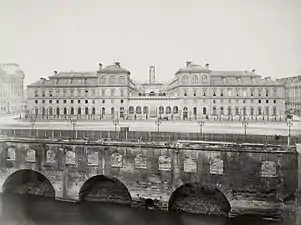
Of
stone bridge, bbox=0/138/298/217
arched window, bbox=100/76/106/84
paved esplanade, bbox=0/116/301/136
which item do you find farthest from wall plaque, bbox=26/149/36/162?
arched window, bbox=100/76/106/84

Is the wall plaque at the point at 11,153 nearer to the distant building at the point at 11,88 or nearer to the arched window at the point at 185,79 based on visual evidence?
the distant building at the point at 11,88

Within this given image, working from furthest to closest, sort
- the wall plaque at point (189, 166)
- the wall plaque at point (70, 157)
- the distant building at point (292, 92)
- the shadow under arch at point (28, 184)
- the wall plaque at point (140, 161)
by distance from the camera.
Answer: the wall plaque at point (70, 157), the shadow under arch at point (28, 184), the wall plaque at point (140, 161), the wall plaque at point (189, 166), the distant building at point (292, 92)

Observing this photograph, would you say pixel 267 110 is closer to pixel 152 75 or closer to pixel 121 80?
pixel 152 75

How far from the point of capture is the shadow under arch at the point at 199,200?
18.0 feet

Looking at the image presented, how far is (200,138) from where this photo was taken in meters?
5.40

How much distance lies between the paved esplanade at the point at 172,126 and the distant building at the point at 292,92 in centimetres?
31

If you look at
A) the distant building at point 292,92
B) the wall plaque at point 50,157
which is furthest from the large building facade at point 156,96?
the wall plaque at point 50,157

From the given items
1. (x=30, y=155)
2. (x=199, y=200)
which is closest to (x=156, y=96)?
(x=199, y=200)

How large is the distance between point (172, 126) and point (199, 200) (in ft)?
4.98

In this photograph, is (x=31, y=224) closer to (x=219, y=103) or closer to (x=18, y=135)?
(x=18, y=135)

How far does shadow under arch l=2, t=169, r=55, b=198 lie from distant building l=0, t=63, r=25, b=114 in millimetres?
1421

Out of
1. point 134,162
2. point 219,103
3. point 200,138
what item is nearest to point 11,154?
point 134,162

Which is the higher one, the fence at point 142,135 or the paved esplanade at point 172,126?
the paved esplanade at point 172,126

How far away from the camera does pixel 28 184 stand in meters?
6.12
